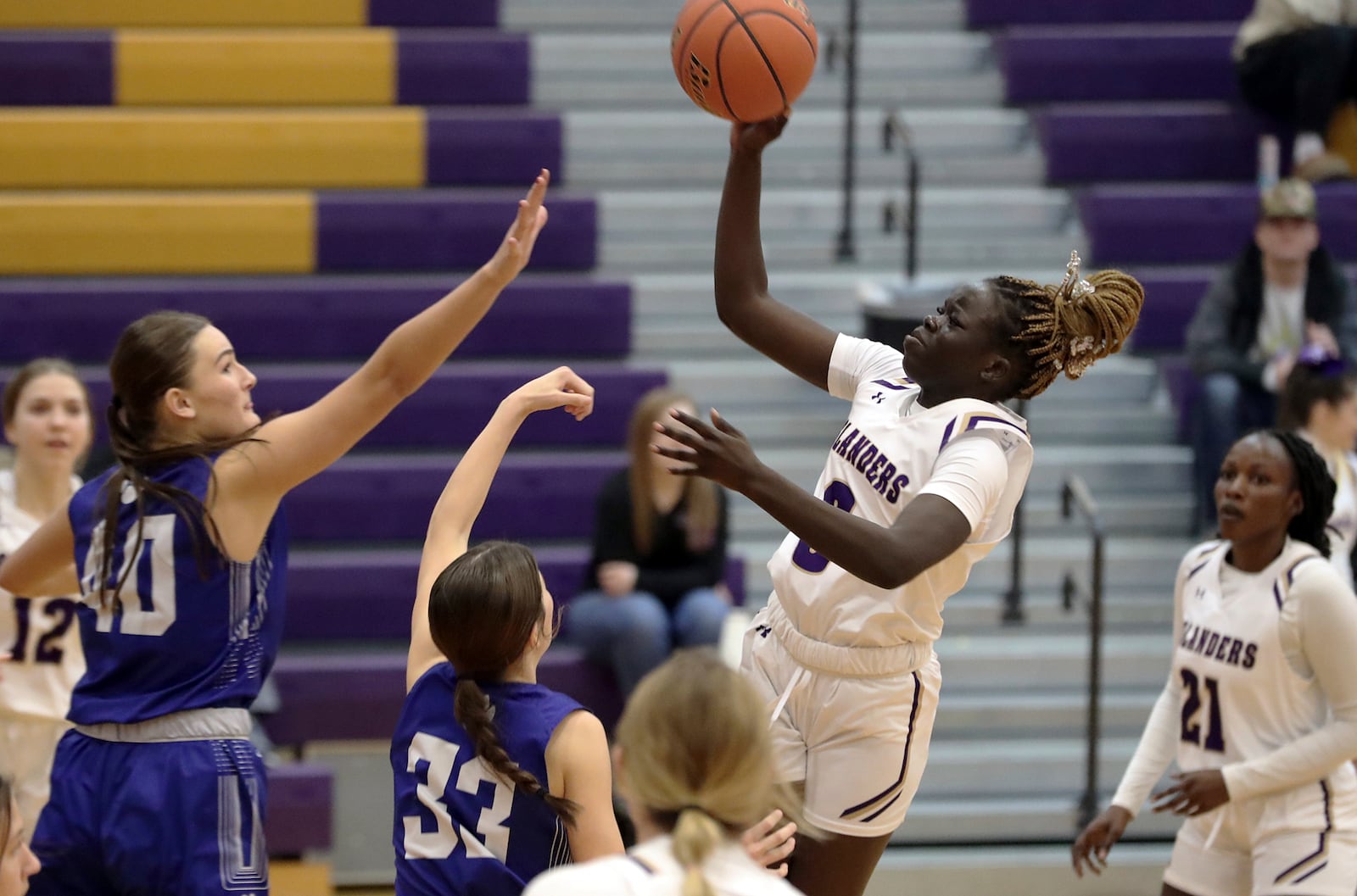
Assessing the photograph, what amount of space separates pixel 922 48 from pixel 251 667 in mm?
6074

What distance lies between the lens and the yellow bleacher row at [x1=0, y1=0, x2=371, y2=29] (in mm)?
7426

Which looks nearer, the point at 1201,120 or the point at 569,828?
the point at 569,828

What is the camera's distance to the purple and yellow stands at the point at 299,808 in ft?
17.3

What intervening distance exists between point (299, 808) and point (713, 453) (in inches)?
127

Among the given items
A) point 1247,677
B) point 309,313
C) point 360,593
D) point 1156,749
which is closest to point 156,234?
point 309,313

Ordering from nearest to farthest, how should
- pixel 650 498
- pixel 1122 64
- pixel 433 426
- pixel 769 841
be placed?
pixel 769 841, pixel 650 498, pixel 433 426, pixel 1122 64

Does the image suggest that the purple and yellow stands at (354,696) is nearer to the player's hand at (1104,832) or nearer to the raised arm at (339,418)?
the player's hand at (1104,832)

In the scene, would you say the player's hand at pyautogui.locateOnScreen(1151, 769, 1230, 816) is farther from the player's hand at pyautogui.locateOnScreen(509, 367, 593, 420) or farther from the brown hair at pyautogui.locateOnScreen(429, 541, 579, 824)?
the brown hair at pyautogui.locateOnScreen(429, 541, 579, 824)

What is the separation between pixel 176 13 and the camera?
753 cm

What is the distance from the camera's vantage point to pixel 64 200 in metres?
6.95

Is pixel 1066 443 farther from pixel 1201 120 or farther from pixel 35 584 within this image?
pixel 35 584

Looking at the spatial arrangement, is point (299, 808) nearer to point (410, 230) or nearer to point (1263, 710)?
point (410, 230)

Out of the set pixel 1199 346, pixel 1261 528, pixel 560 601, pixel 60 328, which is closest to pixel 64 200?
pixel 60 328

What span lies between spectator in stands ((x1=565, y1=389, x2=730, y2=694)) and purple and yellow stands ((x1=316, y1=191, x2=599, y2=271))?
1746mm
